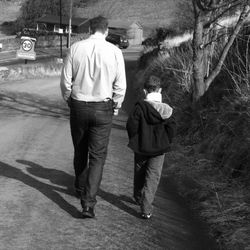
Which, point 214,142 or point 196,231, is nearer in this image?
point 196,231

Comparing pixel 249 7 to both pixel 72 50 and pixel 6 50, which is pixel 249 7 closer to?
pixel 72 50

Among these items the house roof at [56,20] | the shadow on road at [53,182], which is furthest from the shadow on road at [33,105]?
the house roof at [56,20]

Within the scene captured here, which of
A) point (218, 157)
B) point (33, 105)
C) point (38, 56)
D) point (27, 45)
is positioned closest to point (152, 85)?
point (218, 157)

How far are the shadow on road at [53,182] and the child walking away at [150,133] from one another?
300 mm

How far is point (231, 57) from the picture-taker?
11.1 m

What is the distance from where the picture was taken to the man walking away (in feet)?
17.1

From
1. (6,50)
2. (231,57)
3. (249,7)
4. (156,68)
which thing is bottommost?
(6,50)

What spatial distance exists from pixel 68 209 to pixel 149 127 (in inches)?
46.7

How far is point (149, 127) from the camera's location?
214 inches

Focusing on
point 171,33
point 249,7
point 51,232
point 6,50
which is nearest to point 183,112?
point 249,7

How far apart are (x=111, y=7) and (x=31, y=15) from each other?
1597 cm

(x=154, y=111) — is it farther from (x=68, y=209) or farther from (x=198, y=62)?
(x=198, y=62)

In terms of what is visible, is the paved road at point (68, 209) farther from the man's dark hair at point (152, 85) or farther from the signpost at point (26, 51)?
the signpost at point (26, 51)

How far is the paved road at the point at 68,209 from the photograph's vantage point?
4.70m
